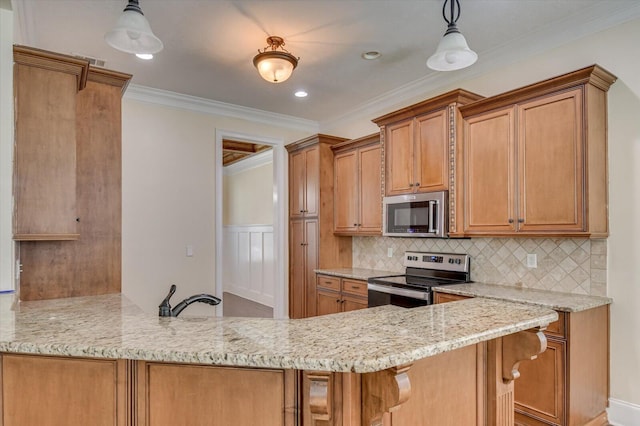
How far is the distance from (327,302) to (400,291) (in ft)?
4.05

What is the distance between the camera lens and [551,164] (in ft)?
8.92

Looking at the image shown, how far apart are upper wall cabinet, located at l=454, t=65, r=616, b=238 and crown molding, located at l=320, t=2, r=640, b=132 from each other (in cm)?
44

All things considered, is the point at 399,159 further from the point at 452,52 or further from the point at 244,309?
the point at 244,309

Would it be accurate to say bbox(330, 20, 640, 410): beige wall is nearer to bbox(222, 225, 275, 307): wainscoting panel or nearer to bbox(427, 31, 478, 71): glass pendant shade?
bbox(427, 31, 478, 71): glass pendant shade

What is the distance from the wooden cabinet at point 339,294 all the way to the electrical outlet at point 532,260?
4.95 feet

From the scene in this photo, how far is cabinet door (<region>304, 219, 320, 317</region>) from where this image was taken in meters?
4.72

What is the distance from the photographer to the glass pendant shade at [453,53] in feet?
7.09

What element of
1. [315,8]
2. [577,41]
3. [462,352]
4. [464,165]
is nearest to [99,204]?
[315,8]

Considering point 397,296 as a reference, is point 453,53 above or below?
above

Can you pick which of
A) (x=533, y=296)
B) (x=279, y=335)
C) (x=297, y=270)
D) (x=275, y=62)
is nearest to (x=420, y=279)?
(x=533, y=296)

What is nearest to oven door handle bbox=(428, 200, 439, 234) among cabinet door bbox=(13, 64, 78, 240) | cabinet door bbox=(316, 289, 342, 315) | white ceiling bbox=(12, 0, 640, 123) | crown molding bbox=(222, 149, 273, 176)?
white ceiling bbox=(12, 0, 640, 123)

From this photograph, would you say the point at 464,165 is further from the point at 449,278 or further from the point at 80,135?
the point at 80,135

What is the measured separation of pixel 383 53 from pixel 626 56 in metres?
1.71

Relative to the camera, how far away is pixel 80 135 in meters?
2.62
